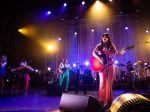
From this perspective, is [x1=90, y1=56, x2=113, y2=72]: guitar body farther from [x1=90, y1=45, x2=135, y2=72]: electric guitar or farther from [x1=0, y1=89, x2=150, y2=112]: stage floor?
[x1=0, y1=89, x2=150, y2=112]: stage floor

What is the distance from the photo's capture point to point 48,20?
16906 mm

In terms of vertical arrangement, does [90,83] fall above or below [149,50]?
below

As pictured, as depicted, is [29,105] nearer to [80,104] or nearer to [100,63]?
[100,63]

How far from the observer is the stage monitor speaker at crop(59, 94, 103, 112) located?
2.03 m

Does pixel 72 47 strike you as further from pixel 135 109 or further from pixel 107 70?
pixel 135 109

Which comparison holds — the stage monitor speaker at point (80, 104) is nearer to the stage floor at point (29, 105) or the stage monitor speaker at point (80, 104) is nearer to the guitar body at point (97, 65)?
the stage floor at point (29, 105)

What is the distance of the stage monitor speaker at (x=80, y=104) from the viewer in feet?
6.66

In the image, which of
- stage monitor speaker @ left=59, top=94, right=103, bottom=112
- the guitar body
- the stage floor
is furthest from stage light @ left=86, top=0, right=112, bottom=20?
stage monitor speaker @ left=59, top=94, right=103, bottom=112

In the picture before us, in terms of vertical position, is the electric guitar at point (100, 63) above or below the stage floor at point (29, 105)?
above

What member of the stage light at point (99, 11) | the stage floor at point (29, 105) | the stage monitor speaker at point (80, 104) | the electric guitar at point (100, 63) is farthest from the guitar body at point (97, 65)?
the stage light at point (99, 11)

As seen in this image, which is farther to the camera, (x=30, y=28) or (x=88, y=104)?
(x=30, y=28)

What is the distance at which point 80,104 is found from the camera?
7.16 ft

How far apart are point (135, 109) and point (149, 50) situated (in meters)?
15.1

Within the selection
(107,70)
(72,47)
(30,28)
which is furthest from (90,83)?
(107,70)
